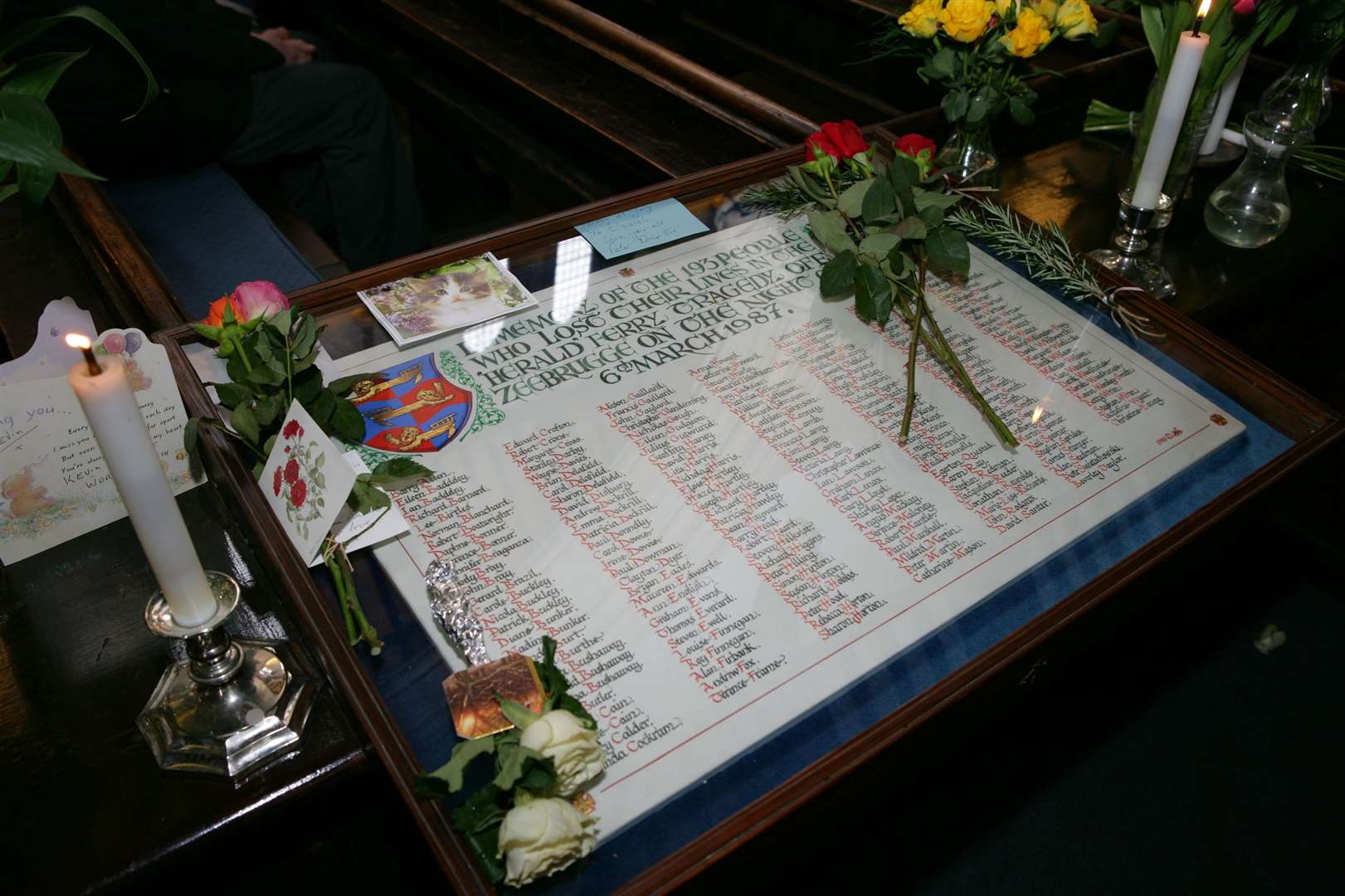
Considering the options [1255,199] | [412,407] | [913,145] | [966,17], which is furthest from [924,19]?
[412,407]

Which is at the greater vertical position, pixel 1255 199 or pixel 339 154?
pixel 1255 199

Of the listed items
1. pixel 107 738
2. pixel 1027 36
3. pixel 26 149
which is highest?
pixel 26 149

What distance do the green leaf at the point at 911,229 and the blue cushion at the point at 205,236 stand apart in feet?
3.56

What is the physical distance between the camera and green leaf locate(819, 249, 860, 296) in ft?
4.13

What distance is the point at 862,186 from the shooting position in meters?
1.31

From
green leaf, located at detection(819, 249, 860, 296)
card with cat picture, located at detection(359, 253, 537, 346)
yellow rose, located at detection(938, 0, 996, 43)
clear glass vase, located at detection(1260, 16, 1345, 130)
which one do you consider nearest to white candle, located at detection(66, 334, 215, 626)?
card with cat picture, located at detection(359, 253, 537, 346)

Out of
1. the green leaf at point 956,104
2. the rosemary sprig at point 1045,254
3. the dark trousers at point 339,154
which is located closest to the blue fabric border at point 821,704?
the rosemary sprig at point 1045,254

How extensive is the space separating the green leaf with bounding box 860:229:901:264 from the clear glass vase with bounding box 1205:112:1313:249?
708 mm

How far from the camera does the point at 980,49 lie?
1488 millimetres

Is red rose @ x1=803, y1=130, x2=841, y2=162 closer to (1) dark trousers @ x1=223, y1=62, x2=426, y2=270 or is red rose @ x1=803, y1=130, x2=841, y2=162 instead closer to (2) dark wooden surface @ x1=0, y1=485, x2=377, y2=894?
(2) dark wooden surface @ x1=0, y1=485, x2=377, y2=894

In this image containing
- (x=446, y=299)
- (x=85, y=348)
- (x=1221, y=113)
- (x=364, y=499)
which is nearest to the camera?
(x=85, y=348)

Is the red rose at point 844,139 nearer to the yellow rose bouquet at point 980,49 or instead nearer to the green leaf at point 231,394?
the yellow rose bouquet at point 980,49

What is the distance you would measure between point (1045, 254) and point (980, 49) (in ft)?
1.27

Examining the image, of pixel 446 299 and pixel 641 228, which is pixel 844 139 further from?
pixel 446 299
